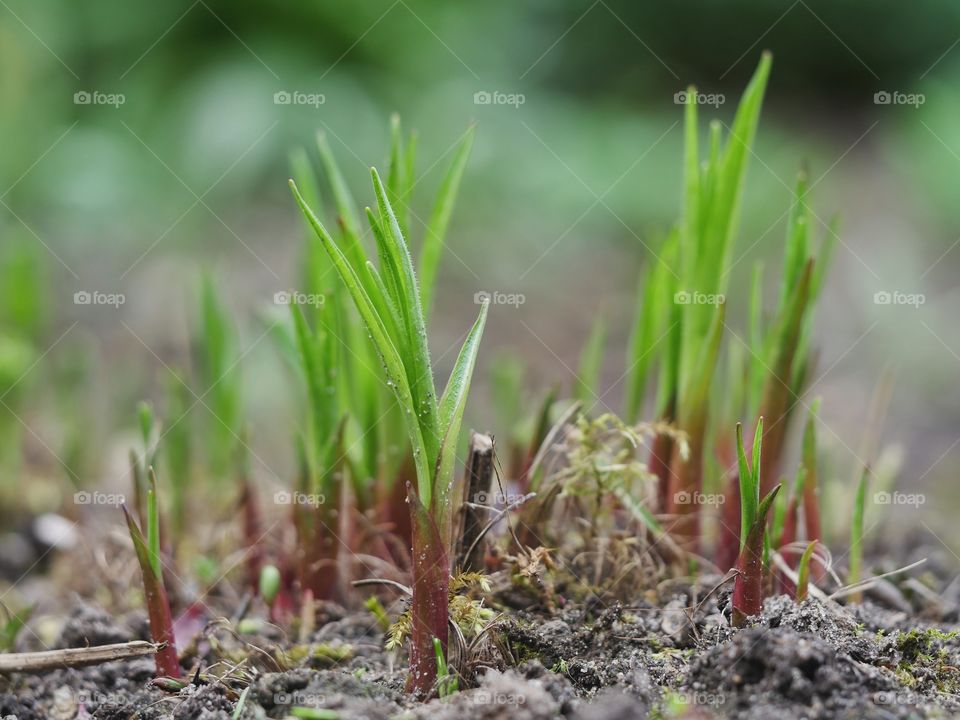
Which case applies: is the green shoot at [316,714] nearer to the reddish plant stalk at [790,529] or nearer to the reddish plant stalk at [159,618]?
the reddish plant stalk at [159,618]

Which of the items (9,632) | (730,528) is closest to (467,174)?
(730,528)

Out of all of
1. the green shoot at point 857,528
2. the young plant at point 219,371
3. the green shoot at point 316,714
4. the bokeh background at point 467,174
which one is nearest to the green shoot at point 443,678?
the green shoot at point 316,714

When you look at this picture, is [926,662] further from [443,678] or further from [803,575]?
[443,678]

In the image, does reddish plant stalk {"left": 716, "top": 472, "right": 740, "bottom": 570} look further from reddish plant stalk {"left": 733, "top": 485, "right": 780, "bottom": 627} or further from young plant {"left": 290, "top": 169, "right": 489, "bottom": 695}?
young plant {"left": 290, "top": 169, "right": 489, "bottom": 695}

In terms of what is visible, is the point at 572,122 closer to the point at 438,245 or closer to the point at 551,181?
the point at 551,181

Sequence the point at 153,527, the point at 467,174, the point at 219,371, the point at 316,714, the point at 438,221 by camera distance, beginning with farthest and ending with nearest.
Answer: the point at 467,174
the point at 219,371
the point at 438,221
the point at 153,527
the point at 316,714

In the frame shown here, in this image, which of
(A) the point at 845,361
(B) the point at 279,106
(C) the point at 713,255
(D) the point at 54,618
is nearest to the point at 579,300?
(A) the point at 845,361
